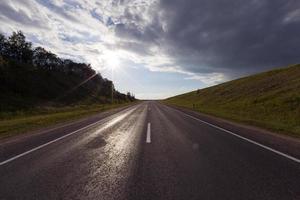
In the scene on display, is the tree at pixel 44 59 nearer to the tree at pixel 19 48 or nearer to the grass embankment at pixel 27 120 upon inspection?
the tree at pixel 19 48

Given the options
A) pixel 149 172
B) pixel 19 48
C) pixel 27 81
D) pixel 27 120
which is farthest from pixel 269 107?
pixel 19 48

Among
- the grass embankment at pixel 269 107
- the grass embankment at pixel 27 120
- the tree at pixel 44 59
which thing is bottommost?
the grass embankment at pixel 27 120

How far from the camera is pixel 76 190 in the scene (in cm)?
402

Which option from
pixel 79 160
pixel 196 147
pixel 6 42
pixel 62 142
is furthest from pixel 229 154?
pixel 6 42

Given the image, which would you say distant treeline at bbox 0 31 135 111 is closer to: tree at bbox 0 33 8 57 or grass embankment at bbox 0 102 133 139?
tree at bbox 0 33 8 57

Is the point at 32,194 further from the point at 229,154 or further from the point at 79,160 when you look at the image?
the point at 229,154

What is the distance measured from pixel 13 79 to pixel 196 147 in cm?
6181

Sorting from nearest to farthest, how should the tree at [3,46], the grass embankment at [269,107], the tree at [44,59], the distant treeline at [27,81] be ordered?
the grass embankment at [269,107] → the distant treeline at [27,81] → the tree at [3,46] → the tree at [44,59]

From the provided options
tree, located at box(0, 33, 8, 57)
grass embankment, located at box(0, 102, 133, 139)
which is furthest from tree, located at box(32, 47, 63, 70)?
grass embankment, located at box(0, 102, 133, 139)

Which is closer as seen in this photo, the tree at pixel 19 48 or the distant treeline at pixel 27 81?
the distant treeline at pixel 27 81

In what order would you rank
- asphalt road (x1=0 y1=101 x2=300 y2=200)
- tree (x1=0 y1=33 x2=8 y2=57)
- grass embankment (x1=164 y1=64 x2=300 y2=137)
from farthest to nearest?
1. tree (x1=0 y1=33 x2=8 y2=57)
2. grass embankment (x1=164 y1=64 x2=300 y2=137)
3. asphalt road (x1=0 y1=101 x2=300 y2=200)

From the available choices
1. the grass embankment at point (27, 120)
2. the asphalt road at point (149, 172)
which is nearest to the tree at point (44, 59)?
the grass embankment at point (27, 120)

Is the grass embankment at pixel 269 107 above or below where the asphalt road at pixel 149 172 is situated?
above

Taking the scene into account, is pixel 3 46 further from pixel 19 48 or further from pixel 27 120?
pixel 27 120
